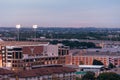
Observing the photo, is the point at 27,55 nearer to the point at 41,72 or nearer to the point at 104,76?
the point at 41,72

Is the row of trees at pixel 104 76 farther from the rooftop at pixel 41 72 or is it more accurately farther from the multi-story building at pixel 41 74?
the rooftop at pixel 41 72

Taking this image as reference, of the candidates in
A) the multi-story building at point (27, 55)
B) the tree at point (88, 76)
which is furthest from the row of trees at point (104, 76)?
the multi-story building at point (27, 55)

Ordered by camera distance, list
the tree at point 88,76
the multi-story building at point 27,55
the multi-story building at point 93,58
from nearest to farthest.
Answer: the multi-story building at point 27,55
the tree at point 88,76
the multi-story building at point 93,58

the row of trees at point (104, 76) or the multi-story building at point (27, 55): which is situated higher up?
the multi-story building at point (27, 55)

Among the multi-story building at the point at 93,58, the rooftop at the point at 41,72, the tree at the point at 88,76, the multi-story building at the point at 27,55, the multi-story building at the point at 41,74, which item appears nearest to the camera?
the multi-story building at the point at 41,74

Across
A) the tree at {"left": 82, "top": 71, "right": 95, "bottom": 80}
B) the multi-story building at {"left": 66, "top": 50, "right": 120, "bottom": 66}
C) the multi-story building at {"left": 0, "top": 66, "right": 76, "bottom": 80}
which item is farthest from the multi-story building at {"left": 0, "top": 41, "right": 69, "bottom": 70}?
the multi-story building at {"left": 66, "top": 50, "right": 120, "bottom": 66}

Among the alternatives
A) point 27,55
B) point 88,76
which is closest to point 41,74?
point 27,55

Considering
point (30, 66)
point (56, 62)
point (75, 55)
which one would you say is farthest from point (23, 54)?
point (75, 55)

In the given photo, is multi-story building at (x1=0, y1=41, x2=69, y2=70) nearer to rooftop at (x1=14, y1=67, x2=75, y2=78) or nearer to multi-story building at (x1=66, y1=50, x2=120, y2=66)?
rooftop at (x1=14, y1=67, x2=75, y2=78)
